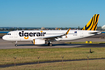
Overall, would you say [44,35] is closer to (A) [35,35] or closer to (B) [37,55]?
(A) [35,35]

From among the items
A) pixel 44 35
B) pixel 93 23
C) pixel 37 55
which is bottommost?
pixel 37 55

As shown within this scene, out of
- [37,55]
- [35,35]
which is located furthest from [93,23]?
[37,55]

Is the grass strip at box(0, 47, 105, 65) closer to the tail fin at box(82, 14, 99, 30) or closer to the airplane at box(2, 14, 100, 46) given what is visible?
the airplane at box(2, 14, 100, 46)

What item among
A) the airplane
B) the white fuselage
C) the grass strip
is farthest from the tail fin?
Result: the grass strip

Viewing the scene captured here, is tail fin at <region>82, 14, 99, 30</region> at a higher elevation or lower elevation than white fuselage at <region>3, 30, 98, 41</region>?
higher

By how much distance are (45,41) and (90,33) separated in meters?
13.6

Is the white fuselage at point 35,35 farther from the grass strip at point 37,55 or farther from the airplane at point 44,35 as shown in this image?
the grass strip at point 37,55

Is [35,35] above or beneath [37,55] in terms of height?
above

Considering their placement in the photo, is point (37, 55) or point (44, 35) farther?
point (44, 35)

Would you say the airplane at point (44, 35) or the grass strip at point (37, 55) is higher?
the airplane at point (44, 35)

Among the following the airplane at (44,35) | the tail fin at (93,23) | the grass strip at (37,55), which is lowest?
the grass strip at (37,55)

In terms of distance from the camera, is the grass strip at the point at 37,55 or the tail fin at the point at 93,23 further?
the tail fin at the point at 93,23

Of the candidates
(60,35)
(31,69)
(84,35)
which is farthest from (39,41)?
(31,69)

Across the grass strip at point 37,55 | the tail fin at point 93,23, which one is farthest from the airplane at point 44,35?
the grass strip at point 37,55
